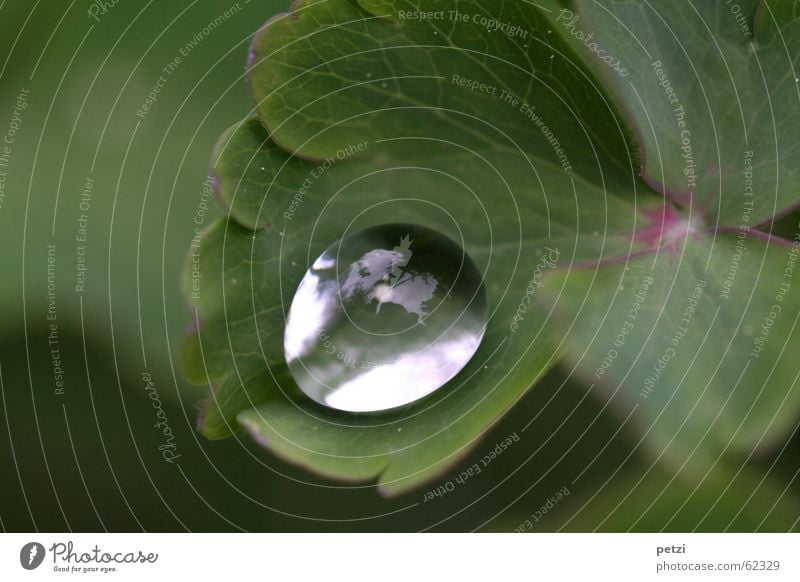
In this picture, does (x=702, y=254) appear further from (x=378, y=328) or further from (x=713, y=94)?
(x=378, y=328)

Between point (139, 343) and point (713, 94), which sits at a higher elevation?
point (713, 94)
